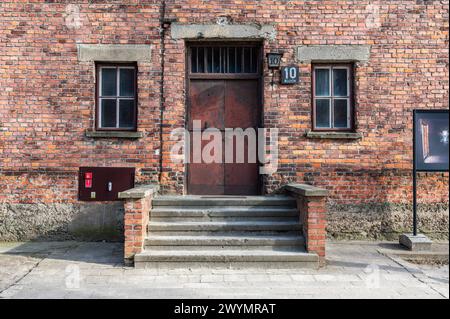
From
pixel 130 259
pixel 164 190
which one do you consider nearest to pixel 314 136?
pixel 164 190

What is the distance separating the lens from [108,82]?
8109 millimetres

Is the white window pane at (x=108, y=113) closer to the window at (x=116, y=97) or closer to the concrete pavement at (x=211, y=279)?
the window at (x=116, y=97)

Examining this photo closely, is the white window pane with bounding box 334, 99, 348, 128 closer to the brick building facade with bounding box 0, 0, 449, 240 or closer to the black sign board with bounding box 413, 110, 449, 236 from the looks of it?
the brick building facade with bounding box 0, 0, 449, 240

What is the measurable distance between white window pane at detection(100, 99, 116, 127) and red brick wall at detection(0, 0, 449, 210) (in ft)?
0.84

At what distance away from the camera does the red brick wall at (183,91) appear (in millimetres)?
7875

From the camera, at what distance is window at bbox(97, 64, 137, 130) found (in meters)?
8.09

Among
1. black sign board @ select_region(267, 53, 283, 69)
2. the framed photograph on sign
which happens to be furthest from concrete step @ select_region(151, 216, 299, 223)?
black sign board @ select_region(267, 53, 283, 69)

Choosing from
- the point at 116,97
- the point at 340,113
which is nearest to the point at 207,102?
the point at 116,97

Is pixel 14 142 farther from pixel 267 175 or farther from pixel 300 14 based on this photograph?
Result: pixel 300 14

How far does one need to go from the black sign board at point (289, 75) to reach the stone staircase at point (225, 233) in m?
2.25

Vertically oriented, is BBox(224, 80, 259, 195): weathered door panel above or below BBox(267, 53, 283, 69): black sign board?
below

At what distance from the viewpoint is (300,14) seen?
799 centimetres

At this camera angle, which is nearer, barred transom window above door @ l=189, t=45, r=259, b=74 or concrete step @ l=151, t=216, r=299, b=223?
concrete step @ l=151, t=216, r=299, b=223

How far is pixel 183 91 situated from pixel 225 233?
2.94 meters
